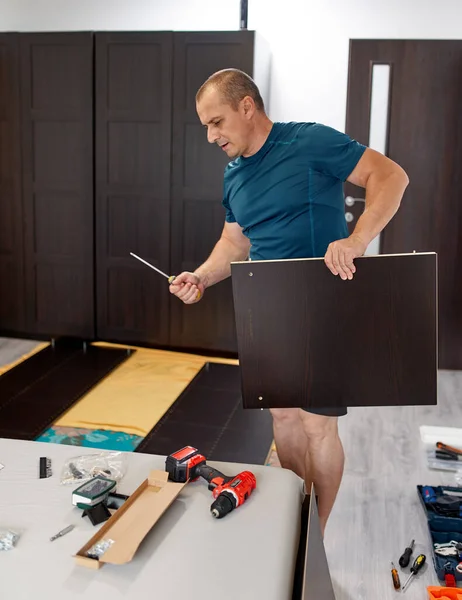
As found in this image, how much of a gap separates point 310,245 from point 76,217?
9.03ft

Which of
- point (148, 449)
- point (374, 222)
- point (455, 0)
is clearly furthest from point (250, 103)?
point (455, 0)

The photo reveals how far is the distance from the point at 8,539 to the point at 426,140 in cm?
353

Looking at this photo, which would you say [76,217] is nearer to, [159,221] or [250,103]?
[159,221]

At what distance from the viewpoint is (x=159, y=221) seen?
4312 millimetres

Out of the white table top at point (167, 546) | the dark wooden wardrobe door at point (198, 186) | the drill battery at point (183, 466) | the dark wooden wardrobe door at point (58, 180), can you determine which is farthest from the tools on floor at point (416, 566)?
the dark wooden wardrobe door at point (58, 180)

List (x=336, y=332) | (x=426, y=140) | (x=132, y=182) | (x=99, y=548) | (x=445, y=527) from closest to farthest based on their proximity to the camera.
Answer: (x=99, y=548), (x=336, y=332), (x=445, y=527), (x=426, y=140), (x=132, y=182)

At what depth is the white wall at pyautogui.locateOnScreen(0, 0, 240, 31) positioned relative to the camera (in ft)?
14.1

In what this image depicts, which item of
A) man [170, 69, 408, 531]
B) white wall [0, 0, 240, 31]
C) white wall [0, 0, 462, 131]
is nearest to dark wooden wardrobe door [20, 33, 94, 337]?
white wall [0, 0, 240, 31]

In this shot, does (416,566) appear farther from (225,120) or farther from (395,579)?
(225,120)

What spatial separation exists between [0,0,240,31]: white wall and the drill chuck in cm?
359

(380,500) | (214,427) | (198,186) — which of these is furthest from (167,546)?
(198,186)

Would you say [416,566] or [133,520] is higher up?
[133,520]

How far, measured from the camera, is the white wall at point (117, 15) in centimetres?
431

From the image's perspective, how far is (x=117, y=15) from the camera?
443 centimetres
